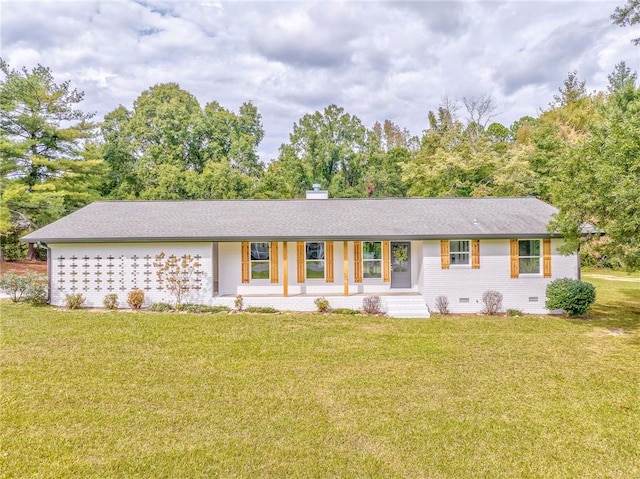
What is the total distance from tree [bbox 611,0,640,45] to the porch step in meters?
13.5

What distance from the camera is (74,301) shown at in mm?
12227

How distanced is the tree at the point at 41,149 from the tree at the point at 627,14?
27514mm

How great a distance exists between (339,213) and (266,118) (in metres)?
22.8

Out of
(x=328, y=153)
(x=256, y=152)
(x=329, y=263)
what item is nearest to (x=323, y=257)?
(x=329, y=263)

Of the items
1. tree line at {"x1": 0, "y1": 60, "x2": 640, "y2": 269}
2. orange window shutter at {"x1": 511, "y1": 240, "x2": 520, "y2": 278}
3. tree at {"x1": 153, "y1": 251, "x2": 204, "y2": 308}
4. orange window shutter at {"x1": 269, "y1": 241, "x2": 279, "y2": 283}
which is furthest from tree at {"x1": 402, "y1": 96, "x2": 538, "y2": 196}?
tree at {"x1": 153, "y1": 251, "x2": 204, "y2": 308}

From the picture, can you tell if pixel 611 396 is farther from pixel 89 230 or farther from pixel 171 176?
pixel 171 176

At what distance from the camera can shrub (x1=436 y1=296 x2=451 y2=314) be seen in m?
12.2

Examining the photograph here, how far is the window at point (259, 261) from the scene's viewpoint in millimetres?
13867

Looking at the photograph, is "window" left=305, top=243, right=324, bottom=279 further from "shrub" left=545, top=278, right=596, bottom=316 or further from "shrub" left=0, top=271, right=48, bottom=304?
"shrub" left=0, top=271, right=48, bottom=304

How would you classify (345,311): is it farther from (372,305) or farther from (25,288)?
(25,288)

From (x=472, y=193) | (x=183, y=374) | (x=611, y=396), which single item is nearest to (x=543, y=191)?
(x=472, y=193)

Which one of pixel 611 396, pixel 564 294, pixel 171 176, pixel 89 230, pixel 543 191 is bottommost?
pixel 611 396

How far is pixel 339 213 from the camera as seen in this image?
14.7m

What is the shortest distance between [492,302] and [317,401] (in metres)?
8.61
